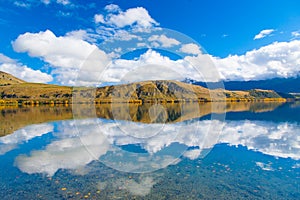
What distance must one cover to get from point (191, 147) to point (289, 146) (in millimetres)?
11611

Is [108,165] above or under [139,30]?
under

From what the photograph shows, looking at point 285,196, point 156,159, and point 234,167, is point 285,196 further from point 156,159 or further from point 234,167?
point 156,159

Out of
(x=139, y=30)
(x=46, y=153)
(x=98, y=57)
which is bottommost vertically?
(x=46, y=153)

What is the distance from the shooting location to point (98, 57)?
26984 millimetres

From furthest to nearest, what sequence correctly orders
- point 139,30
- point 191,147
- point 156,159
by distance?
point 139,30 → point 191,147 → point 156,159

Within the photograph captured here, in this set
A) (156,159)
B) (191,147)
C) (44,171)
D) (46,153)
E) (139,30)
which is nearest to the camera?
(44,171)

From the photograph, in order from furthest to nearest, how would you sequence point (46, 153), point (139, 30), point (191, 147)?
point (139, 30) < point (191, 147) < point (46, 153)

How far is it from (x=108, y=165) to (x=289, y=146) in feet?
69.0

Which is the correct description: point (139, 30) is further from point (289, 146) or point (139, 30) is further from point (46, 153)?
point (289, 146)

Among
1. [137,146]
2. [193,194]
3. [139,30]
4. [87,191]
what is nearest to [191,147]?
[137,146]

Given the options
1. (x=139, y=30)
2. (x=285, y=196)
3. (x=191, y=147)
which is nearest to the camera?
(x=285, y=196)

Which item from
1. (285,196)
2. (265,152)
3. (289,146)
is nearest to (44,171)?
(285,196)

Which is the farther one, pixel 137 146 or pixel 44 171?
pixel 137 146

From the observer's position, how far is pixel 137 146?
26.2 m
